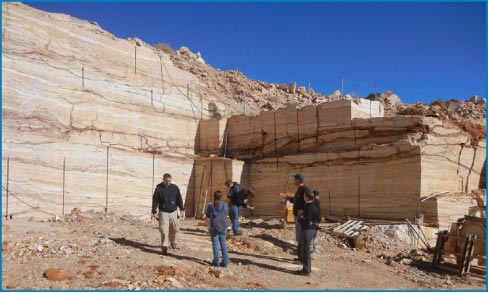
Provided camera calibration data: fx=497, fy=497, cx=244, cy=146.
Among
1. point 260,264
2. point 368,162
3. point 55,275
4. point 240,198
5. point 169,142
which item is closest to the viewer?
point 55,275

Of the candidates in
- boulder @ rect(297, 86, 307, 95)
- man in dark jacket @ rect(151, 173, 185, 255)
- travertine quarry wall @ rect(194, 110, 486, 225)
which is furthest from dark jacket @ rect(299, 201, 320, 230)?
boulder @ rect(297, 86, 307, 95)

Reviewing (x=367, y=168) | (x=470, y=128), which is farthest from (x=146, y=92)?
(x=470, y=128)

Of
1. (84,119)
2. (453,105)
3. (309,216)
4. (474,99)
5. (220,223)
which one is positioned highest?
(474,99)

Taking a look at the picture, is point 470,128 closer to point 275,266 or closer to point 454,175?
point 454,175

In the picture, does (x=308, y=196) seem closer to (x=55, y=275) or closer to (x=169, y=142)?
(x=55, y=275)

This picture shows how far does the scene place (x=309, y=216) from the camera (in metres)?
8.51

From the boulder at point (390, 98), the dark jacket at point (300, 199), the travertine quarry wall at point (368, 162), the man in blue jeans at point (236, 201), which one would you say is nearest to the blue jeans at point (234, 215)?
the man in blue jeans at point (236, 201)

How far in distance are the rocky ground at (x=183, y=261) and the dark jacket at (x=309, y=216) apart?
89 centimetres

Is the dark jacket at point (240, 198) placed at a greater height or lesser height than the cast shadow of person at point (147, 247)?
greater

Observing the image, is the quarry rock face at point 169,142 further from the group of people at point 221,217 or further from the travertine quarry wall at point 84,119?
the group of people at point 221,217

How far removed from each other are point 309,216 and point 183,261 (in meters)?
2.31

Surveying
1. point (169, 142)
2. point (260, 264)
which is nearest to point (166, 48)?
point (169, 142)

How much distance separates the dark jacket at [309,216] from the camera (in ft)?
27.9

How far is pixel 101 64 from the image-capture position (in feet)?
50.2
